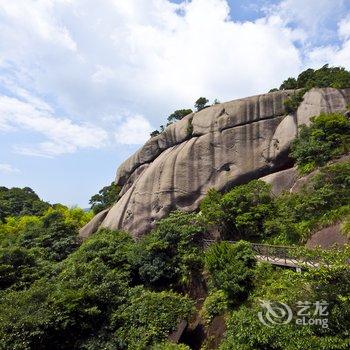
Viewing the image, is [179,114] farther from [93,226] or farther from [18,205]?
[18,205]

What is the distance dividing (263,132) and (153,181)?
9.27m

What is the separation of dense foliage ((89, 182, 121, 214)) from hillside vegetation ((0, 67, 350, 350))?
1137 cm

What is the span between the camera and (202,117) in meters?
26.3

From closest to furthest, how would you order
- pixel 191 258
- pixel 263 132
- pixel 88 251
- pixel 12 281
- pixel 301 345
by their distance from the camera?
pixel 301 345
pixel 191 258
pixel 12 281
pixel 88 251
pixel 263 132

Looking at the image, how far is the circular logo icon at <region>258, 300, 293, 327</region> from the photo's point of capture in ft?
27.5

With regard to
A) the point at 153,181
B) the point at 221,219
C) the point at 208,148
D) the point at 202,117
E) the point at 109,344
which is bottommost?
the point at 109,344

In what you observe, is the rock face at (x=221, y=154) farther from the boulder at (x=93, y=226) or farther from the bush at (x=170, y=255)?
the bush at (x=170, y=255)

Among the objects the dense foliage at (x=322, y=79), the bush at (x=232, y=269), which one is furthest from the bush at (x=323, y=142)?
the bush at (x=232, y=269)

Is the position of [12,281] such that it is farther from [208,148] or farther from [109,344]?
[208,148]

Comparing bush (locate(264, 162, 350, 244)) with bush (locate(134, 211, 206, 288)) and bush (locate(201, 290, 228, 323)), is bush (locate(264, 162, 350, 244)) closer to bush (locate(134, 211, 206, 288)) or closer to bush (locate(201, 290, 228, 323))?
bush (locate(134, 211, 206, 288))

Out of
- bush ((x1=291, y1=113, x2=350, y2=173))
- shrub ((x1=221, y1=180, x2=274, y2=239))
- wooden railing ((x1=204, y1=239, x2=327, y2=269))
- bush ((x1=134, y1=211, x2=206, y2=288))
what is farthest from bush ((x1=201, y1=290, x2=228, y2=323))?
bush ((x1=291, y1=113, x2=350, y2=173))

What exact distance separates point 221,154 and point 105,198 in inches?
637

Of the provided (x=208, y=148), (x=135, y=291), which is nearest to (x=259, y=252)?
(x=135, y=291)

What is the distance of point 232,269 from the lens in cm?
1217
